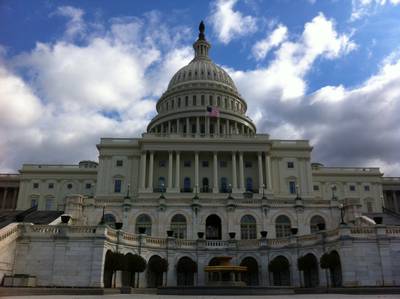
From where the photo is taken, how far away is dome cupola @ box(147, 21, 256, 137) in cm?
11100

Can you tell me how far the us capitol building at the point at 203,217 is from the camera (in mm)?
38062

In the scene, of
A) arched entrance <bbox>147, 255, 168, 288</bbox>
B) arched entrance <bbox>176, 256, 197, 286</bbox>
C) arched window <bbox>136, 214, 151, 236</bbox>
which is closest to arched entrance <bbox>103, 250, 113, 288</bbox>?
arched entrance <bbox>147, 255, 168, 288</bbox>

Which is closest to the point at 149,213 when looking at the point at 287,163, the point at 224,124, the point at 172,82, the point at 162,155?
the point at 162,155

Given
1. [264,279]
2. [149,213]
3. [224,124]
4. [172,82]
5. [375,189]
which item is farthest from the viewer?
[172,82]

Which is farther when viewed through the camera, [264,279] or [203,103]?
[203,103]

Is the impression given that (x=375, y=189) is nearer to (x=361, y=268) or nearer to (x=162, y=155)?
(x=162, y=155)

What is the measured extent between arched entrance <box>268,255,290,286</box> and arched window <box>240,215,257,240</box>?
354 inches

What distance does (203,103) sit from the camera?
117 metres

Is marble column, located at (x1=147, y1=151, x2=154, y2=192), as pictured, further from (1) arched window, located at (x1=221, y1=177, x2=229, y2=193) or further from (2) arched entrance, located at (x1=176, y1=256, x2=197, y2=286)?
(2) arched entrance, located at (x1=176, y1=256, x2=197, y2=286)

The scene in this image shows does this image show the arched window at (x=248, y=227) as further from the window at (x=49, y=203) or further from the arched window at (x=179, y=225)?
the window at (x=49, y=203)

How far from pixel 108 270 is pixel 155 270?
286 inches

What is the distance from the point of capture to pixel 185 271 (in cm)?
4772

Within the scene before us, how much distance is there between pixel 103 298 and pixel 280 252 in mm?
25072

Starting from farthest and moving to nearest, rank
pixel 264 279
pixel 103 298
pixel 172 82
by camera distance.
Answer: pixel 172 82 → pixel 264 279 → pixel 103 298
